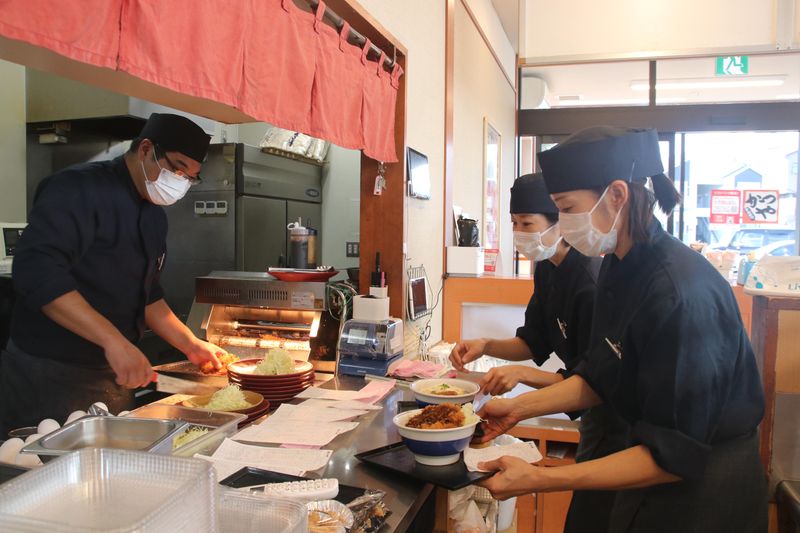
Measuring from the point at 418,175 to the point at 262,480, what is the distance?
231cm

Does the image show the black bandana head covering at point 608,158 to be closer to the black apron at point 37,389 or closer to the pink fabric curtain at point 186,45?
the pink fabric curtain at point 186,45

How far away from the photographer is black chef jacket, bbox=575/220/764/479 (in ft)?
4.18

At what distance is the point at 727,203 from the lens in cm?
703

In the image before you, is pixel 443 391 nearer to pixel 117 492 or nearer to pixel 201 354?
pixel 201 354

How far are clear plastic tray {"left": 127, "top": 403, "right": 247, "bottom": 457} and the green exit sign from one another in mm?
6444

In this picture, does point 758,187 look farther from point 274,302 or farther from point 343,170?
point 274,302

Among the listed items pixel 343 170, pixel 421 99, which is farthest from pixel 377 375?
pixel 343 170

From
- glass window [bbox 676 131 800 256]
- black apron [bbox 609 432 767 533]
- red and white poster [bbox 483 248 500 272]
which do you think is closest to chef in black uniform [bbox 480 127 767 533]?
black apron [bbox 609 432 767 533]

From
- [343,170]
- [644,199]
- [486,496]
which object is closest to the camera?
[644,199]

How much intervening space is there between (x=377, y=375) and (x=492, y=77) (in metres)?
4.23

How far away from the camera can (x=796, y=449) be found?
82.7 inches

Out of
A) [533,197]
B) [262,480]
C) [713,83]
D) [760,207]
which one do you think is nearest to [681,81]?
[713,83]

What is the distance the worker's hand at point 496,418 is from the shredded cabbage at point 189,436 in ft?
2.63

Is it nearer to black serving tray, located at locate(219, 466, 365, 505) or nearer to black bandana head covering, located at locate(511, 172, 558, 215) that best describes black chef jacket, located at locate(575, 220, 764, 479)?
black serving tray, located at locate(219, 466, 365, 505)
